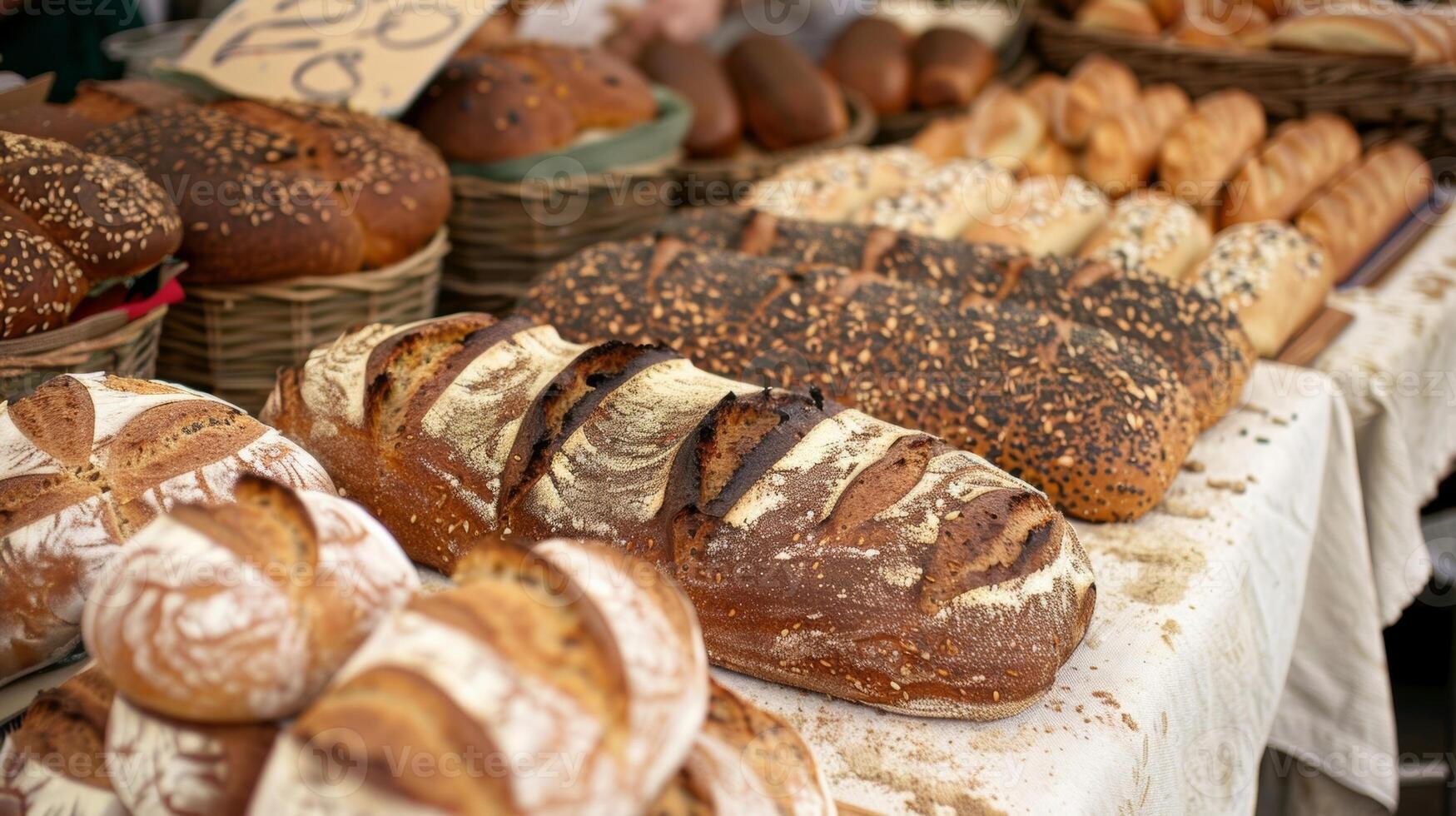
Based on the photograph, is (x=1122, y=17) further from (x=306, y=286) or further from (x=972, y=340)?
(x=306, y=286)

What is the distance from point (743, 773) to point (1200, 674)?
2.79 feet

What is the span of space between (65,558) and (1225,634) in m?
1.51

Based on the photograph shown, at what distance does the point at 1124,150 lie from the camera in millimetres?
3096

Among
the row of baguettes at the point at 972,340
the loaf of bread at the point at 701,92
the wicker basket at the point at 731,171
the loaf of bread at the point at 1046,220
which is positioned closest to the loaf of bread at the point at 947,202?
the loaf of bread at the point at 1046,220

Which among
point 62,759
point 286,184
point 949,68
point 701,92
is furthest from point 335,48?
point 949,68

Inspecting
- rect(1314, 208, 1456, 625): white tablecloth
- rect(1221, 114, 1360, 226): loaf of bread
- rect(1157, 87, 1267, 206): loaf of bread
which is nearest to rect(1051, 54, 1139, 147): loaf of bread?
rect(1157, 87, 1267, 206): loaf of bread

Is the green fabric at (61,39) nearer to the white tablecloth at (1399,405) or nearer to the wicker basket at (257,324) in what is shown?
the wicker basket at (257,324)

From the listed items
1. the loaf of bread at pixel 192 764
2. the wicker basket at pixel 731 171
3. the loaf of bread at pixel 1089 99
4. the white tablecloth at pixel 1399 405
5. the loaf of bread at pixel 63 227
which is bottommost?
the white tablecloth at pixel 1399 405

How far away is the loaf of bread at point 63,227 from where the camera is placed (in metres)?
1.51

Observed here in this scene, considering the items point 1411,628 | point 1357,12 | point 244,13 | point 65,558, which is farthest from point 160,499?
point 1411,628

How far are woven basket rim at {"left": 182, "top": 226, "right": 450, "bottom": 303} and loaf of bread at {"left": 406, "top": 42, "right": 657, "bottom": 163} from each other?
0.55 metres

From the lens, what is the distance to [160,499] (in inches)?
50.3

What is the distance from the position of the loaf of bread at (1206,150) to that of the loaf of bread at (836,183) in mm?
691

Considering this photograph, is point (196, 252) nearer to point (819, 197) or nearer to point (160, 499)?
point (160, 499)
